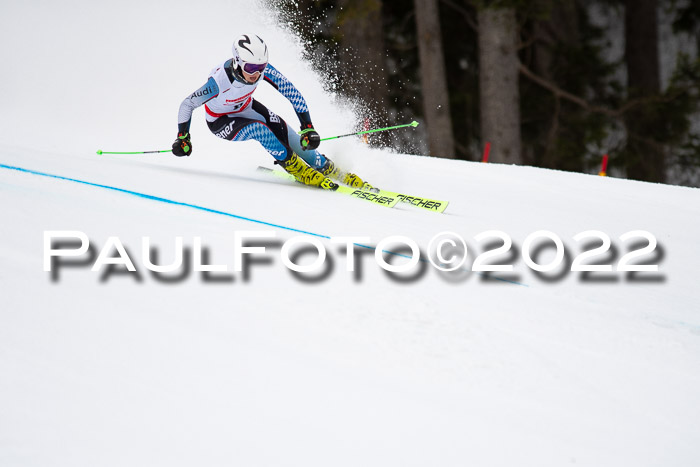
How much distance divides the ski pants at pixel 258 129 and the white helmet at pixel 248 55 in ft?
1.60

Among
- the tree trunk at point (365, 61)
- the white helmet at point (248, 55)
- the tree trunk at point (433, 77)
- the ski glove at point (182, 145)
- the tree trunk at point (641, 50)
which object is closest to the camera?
the white helmet at point (248, 55)

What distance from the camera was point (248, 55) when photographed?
4.64 meters

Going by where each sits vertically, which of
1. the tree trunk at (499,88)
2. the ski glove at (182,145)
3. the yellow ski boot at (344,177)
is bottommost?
the yellow ski boot at (344,177)

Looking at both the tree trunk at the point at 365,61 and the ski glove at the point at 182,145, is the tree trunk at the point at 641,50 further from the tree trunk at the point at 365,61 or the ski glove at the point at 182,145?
the ski glove at the point at 182,145

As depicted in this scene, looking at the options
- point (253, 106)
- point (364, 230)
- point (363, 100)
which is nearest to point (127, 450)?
point (364, 230)

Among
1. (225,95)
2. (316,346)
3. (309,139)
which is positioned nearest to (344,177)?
(309,139)

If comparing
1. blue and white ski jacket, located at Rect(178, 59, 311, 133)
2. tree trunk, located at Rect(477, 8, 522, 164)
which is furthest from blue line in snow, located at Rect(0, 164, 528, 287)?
tree trunk, located at Rect(477, 8, 522, 164)

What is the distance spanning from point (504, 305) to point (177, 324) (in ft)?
4.61

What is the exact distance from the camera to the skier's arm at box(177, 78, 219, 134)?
494 cm

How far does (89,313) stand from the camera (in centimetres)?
242

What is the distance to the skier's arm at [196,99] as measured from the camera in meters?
4.94

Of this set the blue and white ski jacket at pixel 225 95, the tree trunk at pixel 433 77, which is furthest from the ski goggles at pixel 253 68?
the tree trunk at pixel 433 77

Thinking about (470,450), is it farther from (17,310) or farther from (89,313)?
(17,310)

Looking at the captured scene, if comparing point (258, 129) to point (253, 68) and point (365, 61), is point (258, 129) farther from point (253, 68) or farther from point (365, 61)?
point (365, 61)
